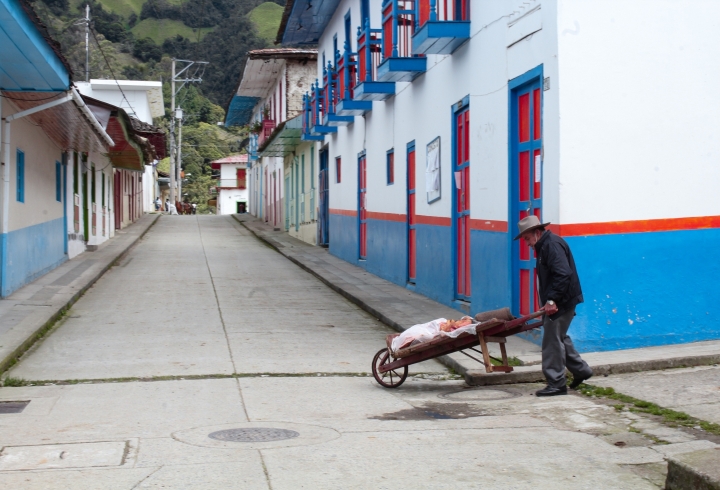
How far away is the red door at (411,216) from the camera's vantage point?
15359 millimetres

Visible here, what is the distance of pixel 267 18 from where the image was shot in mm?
133500

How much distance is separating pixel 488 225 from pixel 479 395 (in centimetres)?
357

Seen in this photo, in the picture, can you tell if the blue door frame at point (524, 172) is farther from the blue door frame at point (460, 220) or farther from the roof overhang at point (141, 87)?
the roof overhang at point (141, 87)

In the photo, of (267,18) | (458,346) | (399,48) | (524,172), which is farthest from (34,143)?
(267,18)

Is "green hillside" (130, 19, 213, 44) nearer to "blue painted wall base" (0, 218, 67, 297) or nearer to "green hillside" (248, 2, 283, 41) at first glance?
"green hillside" (248, 2, 283, 41)

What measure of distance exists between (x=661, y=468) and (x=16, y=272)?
11.7m

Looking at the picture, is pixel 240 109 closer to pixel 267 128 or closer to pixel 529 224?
pixel 267 128

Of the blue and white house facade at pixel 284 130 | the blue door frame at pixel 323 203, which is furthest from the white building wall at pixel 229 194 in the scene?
the blue door frame at pixel 323 203

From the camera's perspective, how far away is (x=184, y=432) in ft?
21.0

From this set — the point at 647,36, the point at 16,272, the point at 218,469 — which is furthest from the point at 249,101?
the point at 218,469

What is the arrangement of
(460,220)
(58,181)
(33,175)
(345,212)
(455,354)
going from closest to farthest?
(455,354), (460,220), (33,175), (58,181), (345,212)

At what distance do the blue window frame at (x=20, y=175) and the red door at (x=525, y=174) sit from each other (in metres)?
8.64

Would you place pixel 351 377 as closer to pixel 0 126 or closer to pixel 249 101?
pixel 0 126

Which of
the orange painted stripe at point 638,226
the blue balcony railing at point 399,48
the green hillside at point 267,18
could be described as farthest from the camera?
the green hillside at point 267,18
